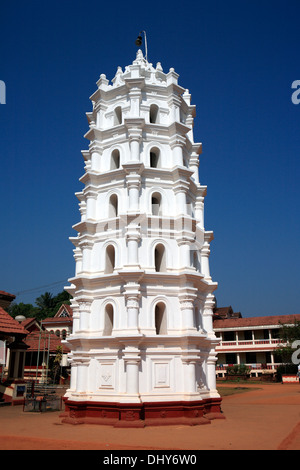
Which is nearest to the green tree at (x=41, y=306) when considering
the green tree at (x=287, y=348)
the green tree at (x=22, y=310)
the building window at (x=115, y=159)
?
the green tree at (x=22, y=310)

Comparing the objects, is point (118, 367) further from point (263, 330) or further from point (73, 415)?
point (263, 330)

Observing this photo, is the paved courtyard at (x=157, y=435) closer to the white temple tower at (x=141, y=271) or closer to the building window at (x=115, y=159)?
the white temple tower at (x=141, y=271)

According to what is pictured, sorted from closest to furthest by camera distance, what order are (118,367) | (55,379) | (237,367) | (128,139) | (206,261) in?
(118,367) → (128,139) → (206,261) → (55,379) → (237,367)

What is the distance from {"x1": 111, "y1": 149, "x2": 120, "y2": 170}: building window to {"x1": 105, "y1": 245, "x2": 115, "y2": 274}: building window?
4759 mm

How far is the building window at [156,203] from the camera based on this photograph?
20.5 metres

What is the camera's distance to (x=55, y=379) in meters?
46.5

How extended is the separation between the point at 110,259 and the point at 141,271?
9.88ft

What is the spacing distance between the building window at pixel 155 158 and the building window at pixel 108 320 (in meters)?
8.20

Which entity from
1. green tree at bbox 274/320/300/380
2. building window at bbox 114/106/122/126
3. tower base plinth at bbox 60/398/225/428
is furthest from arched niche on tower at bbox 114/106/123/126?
green tree at bbox 274/320/300/380

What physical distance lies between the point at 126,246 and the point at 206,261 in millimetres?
5565

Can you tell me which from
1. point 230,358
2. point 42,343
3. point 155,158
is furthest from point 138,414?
point 230,358

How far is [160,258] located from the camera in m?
19.9

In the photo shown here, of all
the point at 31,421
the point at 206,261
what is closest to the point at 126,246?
the point at 206,261

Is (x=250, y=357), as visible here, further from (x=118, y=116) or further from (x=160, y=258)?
(x=118, y=116)
